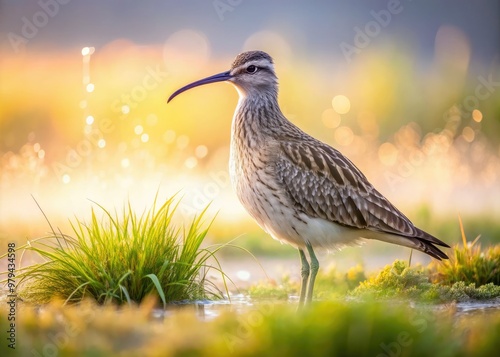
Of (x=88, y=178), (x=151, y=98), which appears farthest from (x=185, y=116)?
(x=88, y=178)

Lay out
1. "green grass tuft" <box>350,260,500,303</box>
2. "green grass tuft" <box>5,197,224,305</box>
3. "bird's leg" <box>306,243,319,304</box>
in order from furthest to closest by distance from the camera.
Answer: "green grass tuft" <box>350,260,500,303</box> → "bird's leg" <box>306,243,319,304</box> → "green grass tuft" <box>5,197,224,305</box>

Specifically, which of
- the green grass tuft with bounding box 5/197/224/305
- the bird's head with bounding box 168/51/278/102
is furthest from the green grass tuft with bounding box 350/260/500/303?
the bird's head with bounding box 168/51/278/102

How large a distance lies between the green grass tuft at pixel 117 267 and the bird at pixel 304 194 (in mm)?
928

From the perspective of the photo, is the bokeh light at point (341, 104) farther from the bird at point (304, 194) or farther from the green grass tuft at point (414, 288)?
the green grass tuft at point (414, 288)

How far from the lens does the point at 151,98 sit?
2330cm

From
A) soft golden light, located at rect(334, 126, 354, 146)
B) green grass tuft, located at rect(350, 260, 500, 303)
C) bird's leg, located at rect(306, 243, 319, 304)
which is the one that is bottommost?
green grass tuft, located at rect(350, 260, 500, 303)

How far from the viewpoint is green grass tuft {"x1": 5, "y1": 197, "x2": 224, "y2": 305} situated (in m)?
9.43

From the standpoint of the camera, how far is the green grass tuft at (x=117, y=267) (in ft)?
30.9

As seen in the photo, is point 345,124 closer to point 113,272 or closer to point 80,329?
point 113,272

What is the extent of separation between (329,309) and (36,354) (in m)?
2.08

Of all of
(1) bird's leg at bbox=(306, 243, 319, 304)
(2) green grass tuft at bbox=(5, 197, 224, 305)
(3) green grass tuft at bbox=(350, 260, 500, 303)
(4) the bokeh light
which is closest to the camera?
(2) green grass tuft at bbox=(5, 197, 224, 305)

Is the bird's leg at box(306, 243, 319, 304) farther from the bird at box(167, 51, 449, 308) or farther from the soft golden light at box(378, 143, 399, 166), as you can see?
the soft golden light at box(378, 143, 399, 166)

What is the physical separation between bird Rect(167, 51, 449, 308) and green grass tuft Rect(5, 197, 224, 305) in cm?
93

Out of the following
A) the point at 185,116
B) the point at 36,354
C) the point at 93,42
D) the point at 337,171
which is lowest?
the point at 36,354
